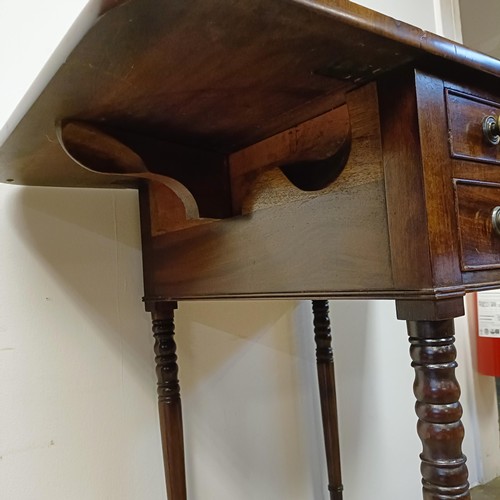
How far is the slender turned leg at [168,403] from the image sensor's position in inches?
34.7

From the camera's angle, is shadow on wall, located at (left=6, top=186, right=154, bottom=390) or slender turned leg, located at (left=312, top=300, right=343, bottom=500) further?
slender turned leg, located at (left=312, top=300, right=343, bottom=500)

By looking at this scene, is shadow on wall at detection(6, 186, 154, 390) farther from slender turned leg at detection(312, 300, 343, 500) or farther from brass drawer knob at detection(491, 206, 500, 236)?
brass drawer knob at detection(491, 206, 500, 236)

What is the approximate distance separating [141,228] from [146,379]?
0.91 ft

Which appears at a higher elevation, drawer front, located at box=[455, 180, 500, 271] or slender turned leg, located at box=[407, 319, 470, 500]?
drawer front, located at box=[455, 180, 500, 271]

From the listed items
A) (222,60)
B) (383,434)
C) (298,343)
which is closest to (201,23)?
(222,60)

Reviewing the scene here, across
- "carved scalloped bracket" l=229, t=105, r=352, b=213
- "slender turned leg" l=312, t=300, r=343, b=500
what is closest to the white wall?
"slender turned leg" l=312, t=300, r=343, b=500

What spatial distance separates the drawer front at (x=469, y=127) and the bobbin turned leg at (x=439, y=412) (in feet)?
0.56

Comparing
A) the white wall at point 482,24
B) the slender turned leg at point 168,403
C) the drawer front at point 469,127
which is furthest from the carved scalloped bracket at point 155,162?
the white wall at point 482,24

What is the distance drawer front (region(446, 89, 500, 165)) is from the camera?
492 millimetres

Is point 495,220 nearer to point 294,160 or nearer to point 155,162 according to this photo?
point 294,160

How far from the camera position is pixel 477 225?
51cm

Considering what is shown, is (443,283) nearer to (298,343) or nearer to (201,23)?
(201,23)

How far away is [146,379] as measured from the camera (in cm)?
95

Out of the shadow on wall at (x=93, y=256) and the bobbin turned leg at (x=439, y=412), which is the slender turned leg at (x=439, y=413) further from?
the shadow on wall at (x=93, y=256)
